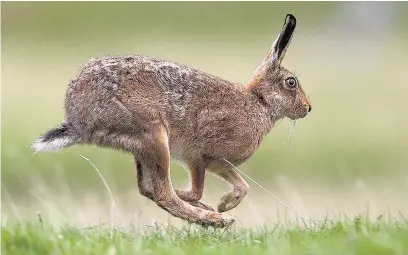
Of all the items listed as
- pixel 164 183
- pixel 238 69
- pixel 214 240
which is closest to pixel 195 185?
pixel 164 183

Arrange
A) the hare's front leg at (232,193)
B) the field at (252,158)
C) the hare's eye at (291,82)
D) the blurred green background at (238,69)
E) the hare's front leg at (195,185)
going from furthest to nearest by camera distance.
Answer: the blurred green background at (238,69) < the hare's eye at (291,82) < the hare's front leg at (232,193) < the hare's front leg at (195,185) < the field at (252,158)

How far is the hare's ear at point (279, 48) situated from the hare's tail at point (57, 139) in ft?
7.51

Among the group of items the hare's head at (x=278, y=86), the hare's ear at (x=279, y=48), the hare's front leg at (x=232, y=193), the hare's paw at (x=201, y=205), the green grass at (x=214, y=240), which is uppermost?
the hare's ear at (x=279, y=48)

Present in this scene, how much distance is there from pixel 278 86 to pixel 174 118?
1.58 m

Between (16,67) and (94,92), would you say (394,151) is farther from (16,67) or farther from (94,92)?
(94,92)

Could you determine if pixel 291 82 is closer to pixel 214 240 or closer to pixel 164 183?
pixel 164 183

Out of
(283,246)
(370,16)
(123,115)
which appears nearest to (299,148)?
(370,16)

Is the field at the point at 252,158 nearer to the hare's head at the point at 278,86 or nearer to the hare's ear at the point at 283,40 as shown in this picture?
the hare's head at the point at 278,86

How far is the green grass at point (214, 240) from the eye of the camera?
24.1ft

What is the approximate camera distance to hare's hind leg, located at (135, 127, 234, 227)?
933 centimetres

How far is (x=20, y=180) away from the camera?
17312mm

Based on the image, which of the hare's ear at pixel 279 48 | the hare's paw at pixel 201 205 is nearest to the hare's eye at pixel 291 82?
the hare's ear at pixel 279 48

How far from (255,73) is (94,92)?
2252 millimetres

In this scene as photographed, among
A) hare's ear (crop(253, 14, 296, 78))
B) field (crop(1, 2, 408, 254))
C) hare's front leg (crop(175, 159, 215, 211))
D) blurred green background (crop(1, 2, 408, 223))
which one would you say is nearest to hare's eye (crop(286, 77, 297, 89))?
hare's ear (crop(253, 14, 296, 78))
